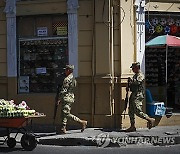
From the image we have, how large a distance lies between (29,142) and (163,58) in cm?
583

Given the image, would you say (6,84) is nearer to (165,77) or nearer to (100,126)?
(100,126)

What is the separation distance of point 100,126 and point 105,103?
26.6 inches

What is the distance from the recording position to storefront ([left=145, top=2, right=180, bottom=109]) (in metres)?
12.0

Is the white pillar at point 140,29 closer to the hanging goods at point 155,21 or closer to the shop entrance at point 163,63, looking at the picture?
the shop entrance at point 163,63

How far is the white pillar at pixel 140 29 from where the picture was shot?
459 inches

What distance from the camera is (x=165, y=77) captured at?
12.9 meters

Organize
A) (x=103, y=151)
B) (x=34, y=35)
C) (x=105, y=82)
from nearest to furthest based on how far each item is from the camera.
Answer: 1. (x=103, y=151)
2. (x=105, y=82)
3. (x=34, y=35)

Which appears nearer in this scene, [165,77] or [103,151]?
[103,151]

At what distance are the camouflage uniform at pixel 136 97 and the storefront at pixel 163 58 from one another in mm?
1914

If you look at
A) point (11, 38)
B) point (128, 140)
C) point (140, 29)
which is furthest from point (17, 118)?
point (140, 29)

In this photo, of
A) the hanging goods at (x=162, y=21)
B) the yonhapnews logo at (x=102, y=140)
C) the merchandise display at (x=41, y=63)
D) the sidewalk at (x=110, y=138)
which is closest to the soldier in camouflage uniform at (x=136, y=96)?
the sidewalk at (x=110, y=138)

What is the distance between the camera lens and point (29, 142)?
8.85 meters

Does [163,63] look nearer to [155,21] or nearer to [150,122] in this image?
[155,21]

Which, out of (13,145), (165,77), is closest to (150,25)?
(165,77)
